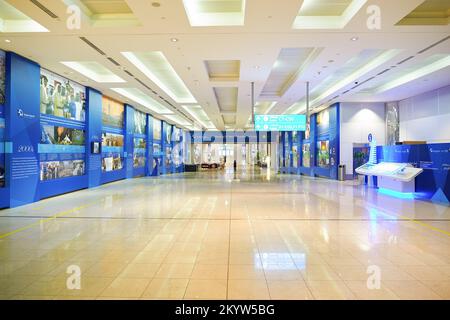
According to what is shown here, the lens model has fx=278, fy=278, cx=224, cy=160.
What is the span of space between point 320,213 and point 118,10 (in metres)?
6.62

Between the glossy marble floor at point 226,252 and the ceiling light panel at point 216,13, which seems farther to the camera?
the ceiling light panel at point 216,13

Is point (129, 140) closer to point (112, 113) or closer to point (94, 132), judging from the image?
point (112, 113)

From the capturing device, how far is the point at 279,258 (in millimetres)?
3854

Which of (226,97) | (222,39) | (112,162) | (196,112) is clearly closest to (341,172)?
(226,97)

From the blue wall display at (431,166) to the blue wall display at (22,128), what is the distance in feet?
41.0

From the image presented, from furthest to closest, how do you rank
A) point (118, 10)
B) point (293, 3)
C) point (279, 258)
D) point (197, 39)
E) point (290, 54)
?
point (290, 54) → point (197, 39) → point (118, 10) → point (293, 3) → point (279, 258)

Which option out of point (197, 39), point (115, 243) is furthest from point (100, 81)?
point (115, 243)

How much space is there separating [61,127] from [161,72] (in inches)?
164

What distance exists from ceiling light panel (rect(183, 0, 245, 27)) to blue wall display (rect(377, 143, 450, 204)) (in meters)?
7.41

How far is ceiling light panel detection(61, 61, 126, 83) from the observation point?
9477 millimetres

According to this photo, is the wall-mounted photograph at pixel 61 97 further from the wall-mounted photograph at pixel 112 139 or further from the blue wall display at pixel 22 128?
the wall-mounted photograph at pixel 112 139

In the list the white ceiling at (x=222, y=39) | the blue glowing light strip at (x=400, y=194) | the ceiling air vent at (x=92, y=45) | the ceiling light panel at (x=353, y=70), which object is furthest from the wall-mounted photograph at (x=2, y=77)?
the blue glowing light strip at (x=400, y=194)

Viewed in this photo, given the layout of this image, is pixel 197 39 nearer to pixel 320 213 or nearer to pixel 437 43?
pixel 320 213

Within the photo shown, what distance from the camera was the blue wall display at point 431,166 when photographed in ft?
28.1
